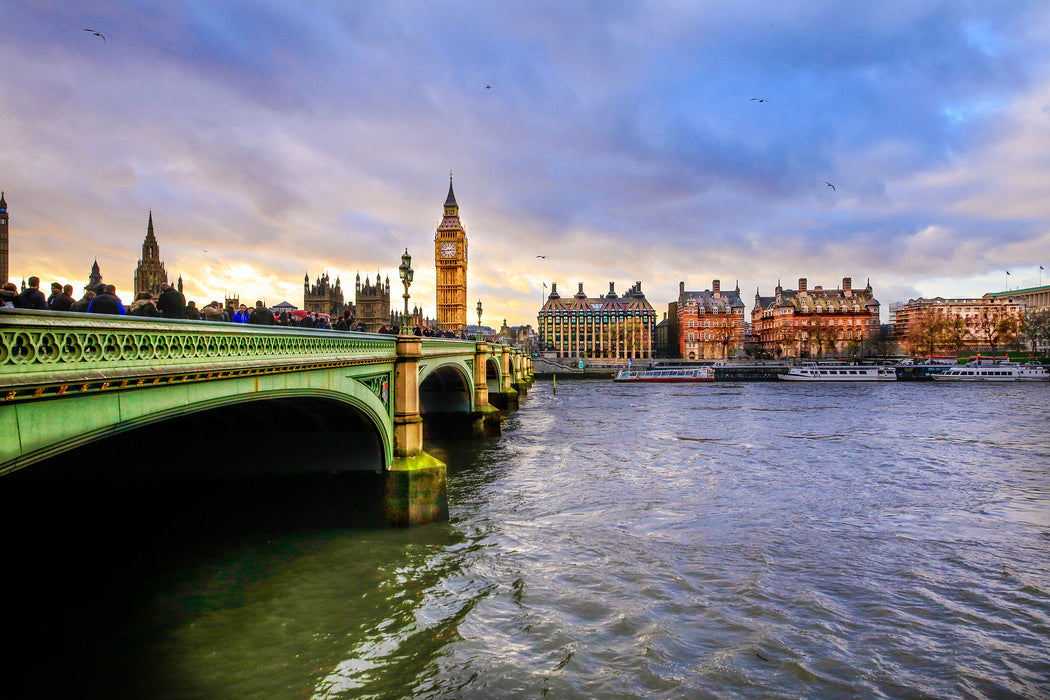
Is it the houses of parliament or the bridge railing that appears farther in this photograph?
the houses of parliament

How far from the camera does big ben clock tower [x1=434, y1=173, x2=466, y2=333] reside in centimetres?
13575

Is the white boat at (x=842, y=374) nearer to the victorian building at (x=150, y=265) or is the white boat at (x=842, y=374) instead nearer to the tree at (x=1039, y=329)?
the tree at (x=1039, y=329)

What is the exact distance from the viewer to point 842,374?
9094 centimetres

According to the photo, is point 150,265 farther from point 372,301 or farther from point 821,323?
point 821,323

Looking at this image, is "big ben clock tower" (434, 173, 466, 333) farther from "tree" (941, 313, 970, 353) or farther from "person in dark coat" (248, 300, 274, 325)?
"person in dark coat" (248, 300, 274, 325)

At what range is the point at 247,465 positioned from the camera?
733 inches

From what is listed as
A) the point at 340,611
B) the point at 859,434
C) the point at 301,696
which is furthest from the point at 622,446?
the point at 301,696

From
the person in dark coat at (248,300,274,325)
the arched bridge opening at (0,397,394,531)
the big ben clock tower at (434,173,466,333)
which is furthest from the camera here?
the big ben clock tower at (434,173,466,333)

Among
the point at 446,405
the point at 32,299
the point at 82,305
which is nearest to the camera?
the point at 32,299

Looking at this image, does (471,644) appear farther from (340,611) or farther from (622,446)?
(622,446)

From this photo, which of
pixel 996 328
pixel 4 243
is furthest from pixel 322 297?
pixel 996 328

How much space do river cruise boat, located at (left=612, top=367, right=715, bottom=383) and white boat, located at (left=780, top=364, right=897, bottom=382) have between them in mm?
11543

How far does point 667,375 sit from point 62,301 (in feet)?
302

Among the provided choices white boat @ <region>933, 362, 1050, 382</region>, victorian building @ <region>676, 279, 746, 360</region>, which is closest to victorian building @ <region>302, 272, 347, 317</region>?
victorian building @ <region>676, 279, 746, 360</region>
